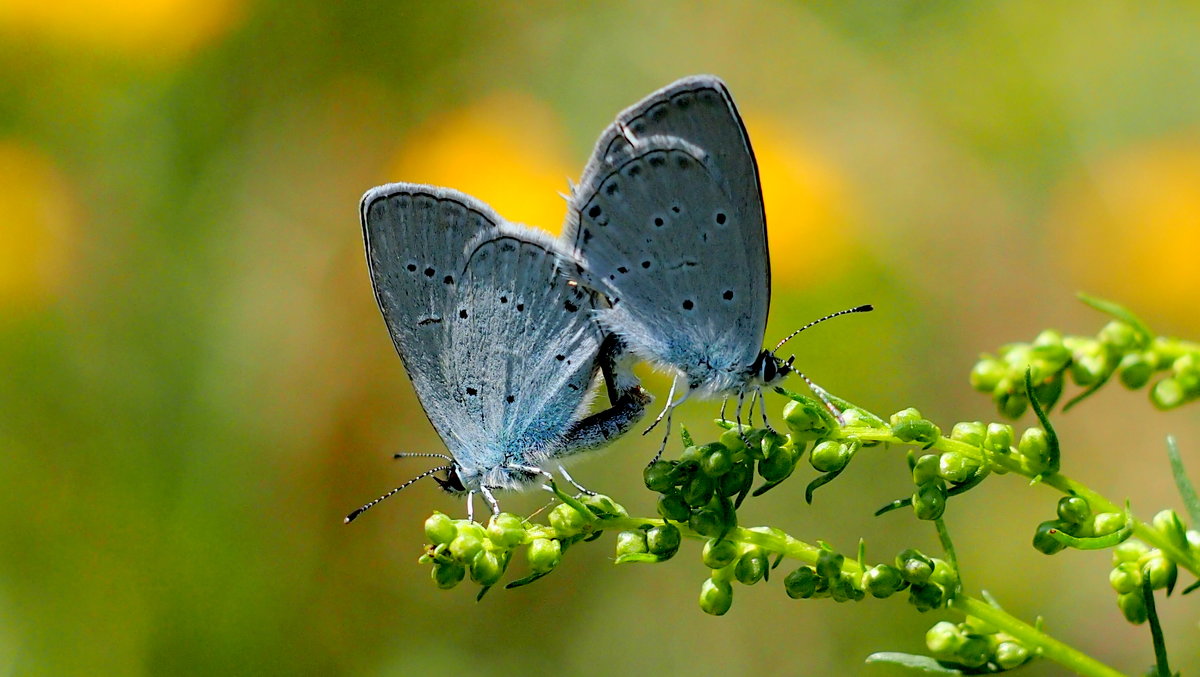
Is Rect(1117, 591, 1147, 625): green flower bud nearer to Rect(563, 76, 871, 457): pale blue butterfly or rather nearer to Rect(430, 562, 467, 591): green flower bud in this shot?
Rect(563, 76, 871, 457): pale blue butterfly

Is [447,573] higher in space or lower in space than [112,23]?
lower

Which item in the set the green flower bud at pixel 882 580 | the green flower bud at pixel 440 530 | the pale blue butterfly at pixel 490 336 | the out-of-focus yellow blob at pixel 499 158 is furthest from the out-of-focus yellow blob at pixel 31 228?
the green flower bud at pixel 882 580

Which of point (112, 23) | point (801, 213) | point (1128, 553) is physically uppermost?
point (112, 23)

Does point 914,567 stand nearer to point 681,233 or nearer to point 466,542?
point 466,542

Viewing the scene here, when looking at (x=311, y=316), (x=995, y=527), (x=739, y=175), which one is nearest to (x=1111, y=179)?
(x=995, y=527)

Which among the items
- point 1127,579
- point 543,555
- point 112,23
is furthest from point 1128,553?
point 112,23

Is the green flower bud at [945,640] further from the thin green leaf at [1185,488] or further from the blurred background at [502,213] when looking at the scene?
the blurred background at [502,213]

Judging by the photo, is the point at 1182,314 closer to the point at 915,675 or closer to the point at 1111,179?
the point at 1111,179

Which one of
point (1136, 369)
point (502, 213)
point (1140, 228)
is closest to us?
point (1136, 369)
